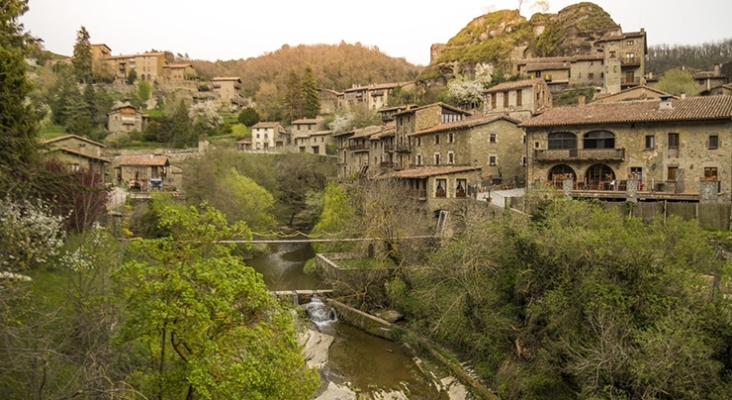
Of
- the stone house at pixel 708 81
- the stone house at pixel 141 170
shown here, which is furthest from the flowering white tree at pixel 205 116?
the stone house at pixel 708 81

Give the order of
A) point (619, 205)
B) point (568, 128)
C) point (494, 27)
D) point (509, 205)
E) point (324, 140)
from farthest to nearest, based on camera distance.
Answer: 1. point (494, 27)
2. point (324, 140)
3. point (568, 128)
4. point (509, 205)
5. point (619, 205)

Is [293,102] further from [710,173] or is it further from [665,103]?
[710,173]

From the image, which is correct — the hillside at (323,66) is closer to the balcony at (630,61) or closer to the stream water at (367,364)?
the balcony at (630,61)

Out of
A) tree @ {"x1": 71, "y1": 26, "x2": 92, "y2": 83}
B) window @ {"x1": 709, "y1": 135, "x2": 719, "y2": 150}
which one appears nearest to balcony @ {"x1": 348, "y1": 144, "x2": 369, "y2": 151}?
window @ {"x1": 709, "y1": 135, "x2": 719, "y2": 150}

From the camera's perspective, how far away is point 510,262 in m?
22.1

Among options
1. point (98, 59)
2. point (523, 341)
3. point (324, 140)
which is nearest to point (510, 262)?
point (523, 341)

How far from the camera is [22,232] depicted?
13.2m

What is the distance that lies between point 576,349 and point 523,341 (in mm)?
2546

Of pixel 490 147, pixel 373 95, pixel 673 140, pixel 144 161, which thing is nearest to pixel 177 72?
pixel 373 95

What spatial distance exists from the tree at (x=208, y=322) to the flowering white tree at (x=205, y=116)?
74.0 m

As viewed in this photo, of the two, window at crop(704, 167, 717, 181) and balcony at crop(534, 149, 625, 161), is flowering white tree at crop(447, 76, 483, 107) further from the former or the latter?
window at crop(704, 167, 717, 181)

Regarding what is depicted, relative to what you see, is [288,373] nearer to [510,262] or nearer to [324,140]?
[510,262]

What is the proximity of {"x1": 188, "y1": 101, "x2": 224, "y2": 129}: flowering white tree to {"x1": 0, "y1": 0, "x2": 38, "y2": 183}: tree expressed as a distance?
2490 inches

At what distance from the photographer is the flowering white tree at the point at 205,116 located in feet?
267
